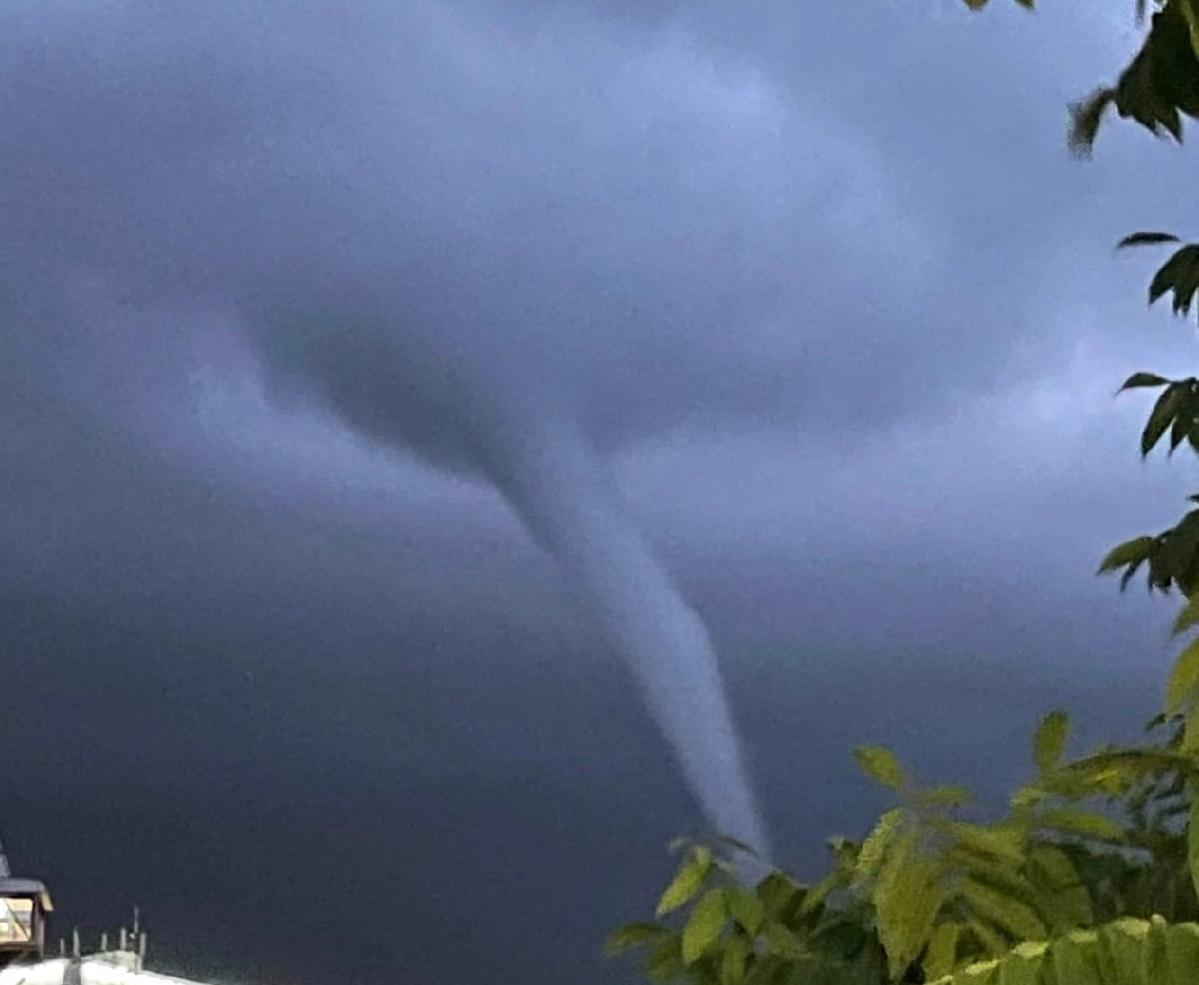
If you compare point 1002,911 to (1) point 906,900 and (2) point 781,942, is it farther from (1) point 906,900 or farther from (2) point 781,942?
(2) point 781,942

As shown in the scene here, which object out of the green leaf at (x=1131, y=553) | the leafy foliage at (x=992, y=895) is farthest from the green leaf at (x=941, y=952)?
the green leaf at (x=1131, y=553)

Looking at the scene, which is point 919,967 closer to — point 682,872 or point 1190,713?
point 682,872

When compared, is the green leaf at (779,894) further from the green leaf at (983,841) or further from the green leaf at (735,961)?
the green leaf at (983,841)

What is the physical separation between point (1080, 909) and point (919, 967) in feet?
1.53

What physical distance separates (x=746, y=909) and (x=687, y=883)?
0.17 metres

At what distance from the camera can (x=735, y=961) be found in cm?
419

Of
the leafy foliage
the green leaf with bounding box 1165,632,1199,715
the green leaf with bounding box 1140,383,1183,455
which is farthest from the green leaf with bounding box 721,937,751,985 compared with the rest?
the green leaf with bounding box 1140,383,1183,455

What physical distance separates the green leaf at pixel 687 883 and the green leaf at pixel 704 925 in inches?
1.7

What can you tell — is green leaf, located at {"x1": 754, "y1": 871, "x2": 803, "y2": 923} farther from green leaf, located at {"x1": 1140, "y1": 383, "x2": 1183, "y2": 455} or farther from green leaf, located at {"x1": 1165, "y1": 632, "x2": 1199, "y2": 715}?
green leaf, located at {"x1": 1140, "y1": 383, "x2": 1183, "y2": 455}

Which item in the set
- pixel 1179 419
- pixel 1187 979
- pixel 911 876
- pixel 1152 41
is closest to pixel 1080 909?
pixel 911 876

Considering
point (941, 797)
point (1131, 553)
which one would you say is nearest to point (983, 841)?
point (941, 797)

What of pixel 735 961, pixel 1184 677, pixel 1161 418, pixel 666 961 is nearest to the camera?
pixel 1184 677

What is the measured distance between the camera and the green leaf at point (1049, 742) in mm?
4043

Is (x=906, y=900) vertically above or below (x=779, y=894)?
below
